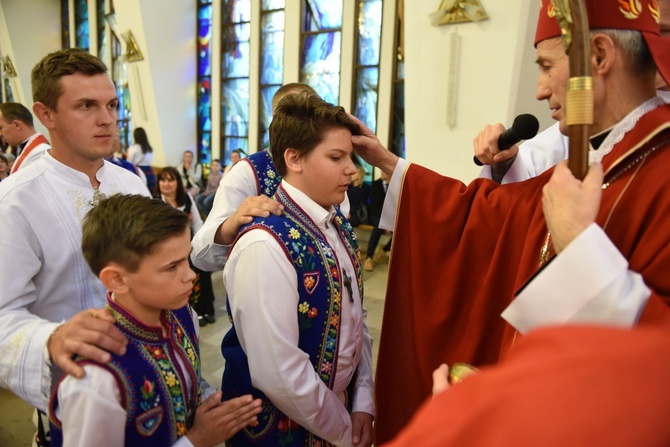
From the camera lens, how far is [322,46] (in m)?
9.20

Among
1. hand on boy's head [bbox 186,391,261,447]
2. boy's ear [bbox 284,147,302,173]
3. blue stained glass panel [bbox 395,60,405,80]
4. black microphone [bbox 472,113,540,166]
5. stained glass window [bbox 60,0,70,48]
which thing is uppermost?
stained glass window [bbox 60,0,70,48]

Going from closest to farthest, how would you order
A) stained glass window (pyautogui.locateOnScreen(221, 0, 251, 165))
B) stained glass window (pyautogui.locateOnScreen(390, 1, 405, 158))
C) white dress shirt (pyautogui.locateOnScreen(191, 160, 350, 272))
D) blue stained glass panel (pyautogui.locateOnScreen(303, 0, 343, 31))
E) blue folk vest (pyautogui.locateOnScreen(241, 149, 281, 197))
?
white dress shirt (pyautogui.locateOnScreen(191, 160, 350, 272)) → blue folk vest (pyautogui.locateOnScreen(241, 149, 281, 197)) → stained glass window (pyautogui.locateOnScreen(390, 1, 405, 158)) → blue stained glass panel (pyautogui.locateOnScreen(303, 0, 343, 31)) → stained glass window (pyautogui.locateOnScreen(221, 0, 251, 165))

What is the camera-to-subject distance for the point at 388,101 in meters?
8.48

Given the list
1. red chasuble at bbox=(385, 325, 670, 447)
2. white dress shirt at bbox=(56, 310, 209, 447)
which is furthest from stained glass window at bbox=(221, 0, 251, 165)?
red chasuble at bbox=(385, 325, 670, 447)

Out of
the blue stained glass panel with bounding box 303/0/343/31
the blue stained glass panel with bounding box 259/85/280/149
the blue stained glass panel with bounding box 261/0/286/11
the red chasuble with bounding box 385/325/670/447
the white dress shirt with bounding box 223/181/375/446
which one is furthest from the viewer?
the blue stained glass panel with bounding box 259/85/280/149

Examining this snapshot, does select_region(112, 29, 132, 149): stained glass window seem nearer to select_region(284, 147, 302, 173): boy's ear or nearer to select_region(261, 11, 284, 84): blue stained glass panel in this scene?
select_region(261, 11, 284, 84): blue stained glass panel

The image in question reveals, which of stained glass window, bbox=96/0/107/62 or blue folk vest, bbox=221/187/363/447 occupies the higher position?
stained glass window, bbox=96/0/107/62

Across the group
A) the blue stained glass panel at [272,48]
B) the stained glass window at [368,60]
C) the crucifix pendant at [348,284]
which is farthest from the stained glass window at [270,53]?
the crucifix pendant at [348,284]

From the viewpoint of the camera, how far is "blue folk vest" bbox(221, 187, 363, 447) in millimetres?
1438

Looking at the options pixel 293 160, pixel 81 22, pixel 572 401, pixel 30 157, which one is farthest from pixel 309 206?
pixel 81 22

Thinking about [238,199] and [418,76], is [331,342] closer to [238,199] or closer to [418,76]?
[238,199]

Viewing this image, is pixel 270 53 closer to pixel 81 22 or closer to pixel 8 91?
pixel 81 22

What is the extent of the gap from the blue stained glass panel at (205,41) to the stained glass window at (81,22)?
5169 mm

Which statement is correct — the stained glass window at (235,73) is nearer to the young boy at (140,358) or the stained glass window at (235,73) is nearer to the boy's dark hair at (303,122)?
the boy's dark hair at (303,122)
